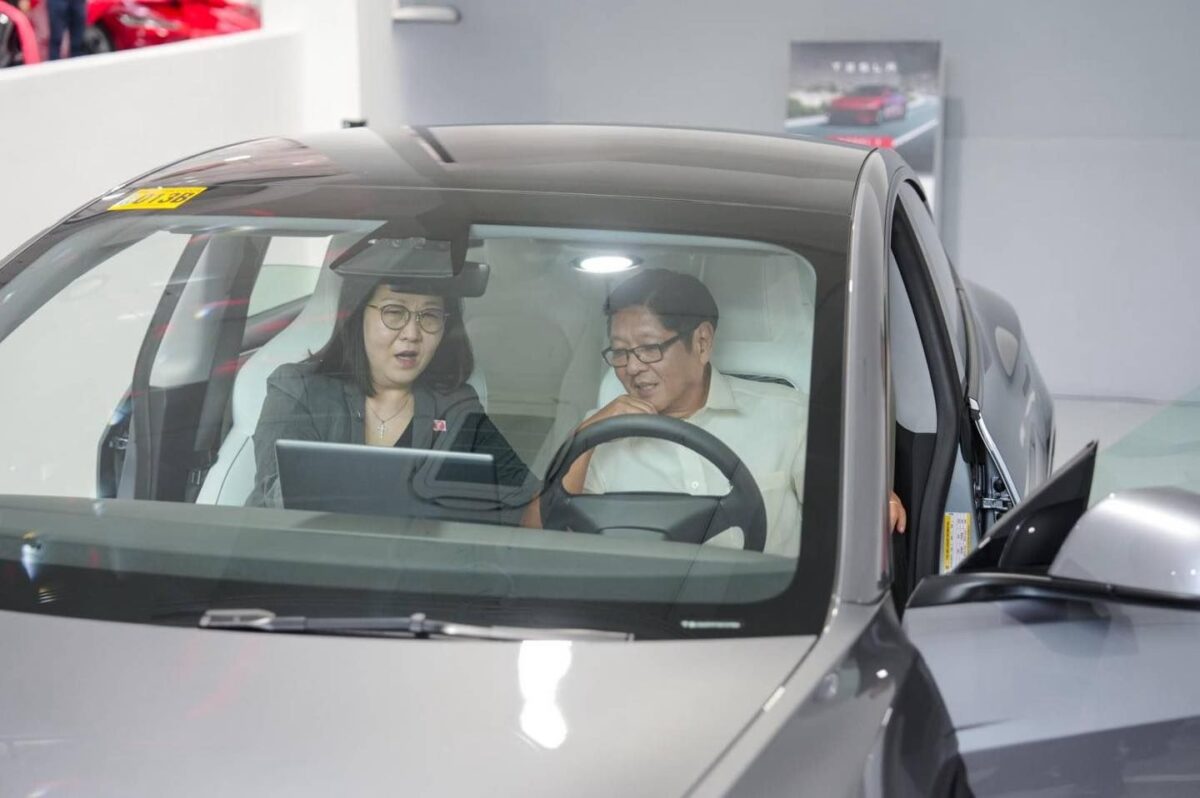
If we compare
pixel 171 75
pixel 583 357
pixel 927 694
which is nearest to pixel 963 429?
pixel 583 357

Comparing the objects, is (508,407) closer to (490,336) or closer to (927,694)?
(490,336)

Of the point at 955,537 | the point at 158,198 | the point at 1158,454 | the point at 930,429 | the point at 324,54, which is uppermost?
the point at 324,54

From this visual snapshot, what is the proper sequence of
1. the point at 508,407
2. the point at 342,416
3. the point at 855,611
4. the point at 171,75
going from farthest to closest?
the point at 171,75 < the point at 342,416 < the point at 508,407 < the point at 855,611

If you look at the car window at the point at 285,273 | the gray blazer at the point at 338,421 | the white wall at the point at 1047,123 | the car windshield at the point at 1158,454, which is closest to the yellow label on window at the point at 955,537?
the gray blazer at the point at 338,421

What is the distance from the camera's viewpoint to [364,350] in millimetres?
2031

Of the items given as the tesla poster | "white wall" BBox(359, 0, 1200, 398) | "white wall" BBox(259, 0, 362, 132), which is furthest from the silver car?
"white wall" BBox(259, 0, 362, 132)

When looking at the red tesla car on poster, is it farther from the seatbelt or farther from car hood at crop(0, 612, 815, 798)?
car hood at crop(0, 612, 815, 798)

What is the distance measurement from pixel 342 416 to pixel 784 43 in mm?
6317

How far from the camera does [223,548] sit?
5.30 ft

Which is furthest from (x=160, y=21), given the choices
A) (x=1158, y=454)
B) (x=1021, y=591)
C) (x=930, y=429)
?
(x=1021, y=591)

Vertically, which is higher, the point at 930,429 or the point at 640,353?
the point at 640,353

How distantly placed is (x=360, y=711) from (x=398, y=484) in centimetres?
49

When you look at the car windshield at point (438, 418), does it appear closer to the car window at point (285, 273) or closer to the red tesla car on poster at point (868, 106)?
the car window at point (285, 273)

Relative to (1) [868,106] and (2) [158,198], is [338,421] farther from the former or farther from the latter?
(1) [868,106]
